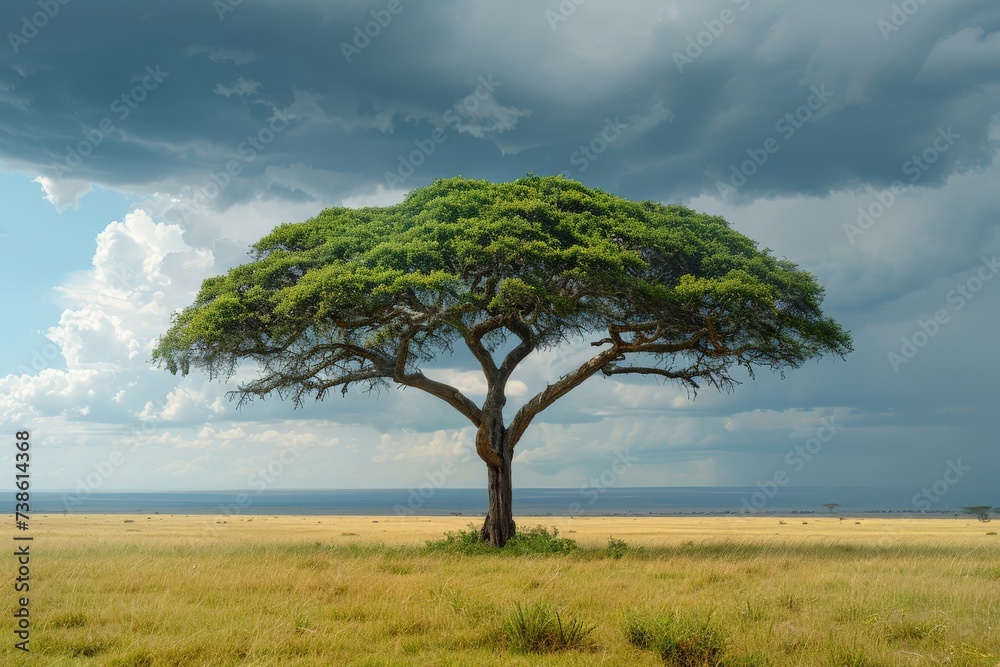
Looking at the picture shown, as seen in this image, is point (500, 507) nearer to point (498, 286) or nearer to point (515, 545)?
point (515, 545)

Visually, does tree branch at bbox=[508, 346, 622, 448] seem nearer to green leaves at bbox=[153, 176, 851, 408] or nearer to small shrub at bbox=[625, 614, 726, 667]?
green leaves at bbox=[153, 176, 851, 408]

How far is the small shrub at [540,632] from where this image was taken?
8.33m

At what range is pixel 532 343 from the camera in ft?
73.4

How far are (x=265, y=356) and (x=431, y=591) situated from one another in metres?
12.1

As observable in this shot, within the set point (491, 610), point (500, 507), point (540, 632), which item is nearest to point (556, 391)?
point (500, 507)

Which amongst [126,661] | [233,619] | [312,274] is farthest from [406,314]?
[126,661]

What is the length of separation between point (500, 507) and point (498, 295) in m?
6.40

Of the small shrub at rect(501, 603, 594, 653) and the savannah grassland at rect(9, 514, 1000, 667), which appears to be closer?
the savannah grassland at rect(9, 514, 1000, 667)

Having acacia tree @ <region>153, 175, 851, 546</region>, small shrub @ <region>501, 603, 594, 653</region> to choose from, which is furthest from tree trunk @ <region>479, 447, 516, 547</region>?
small shrub @ <region>501, 603, 594, 653</region>

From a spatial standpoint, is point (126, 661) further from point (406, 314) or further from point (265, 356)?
point (265, 356)

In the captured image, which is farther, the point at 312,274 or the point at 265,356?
the point at 265,356

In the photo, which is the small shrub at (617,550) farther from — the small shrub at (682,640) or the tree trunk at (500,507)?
the small shrub at (682,640)

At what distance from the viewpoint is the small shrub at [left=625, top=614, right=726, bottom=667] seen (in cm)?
776

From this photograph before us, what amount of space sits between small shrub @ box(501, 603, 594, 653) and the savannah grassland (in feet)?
0.26
